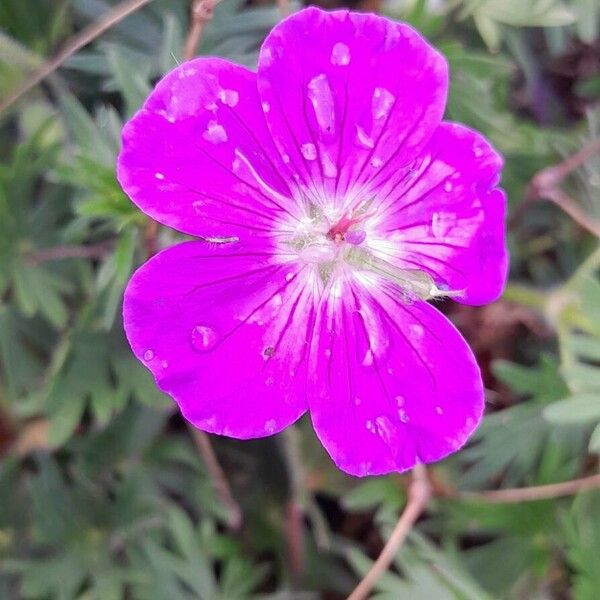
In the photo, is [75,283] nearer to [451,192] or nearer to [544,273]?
[451,192]

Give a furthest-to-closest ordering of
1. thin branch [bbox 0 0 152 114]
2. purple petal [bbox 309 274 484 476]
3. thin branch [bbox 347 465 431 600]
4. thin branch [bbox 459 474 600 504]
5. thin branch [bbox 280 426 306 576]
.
→ 1. thin branch [bbox 280 426 306 576]
2. thin branch [bbox 459 474 600 504]
3. thin branch [bbox 347 465 431 600]
4. thin branch [bbox 0 0 152 114]
5. purple petal [bbox 309 274 484 476]

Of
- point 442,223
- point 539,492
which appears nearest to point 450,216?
point 442,223

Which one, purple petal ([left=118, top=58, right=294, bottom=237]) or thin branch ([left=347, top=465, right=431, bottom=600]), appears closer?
purple petal ([left=118, top=58, right=294, bottom=237])

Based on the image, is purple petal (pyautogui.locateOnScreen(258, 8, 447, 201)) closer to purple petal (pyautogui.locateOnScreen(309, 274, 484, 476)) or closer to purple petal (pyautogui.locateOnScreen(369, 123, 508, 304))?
purple petal (pyautogui.locateOnScreen(369, 123, 508, 304))

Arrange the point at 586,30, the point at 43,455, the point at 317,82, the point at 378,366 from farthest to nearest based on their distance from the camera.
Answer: the point at 43,455
the point at 586,30
the point at 378,366
the point at 317,82

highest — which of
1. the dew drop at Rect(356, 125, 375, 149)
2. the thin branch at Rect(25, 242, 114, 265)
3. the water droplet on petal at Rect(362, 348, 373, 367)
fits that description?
the dew drop at Rect(356, 125, 375, 149)

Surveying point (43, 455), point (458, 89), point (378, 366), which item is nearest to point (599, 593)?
point (378, 366)

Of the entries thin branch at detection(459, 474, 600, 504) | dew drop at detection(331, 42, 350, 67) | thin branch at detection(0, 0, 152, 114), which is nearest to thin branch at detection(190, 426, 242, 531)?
thin branch at detection(459, 474, 600, 504)
